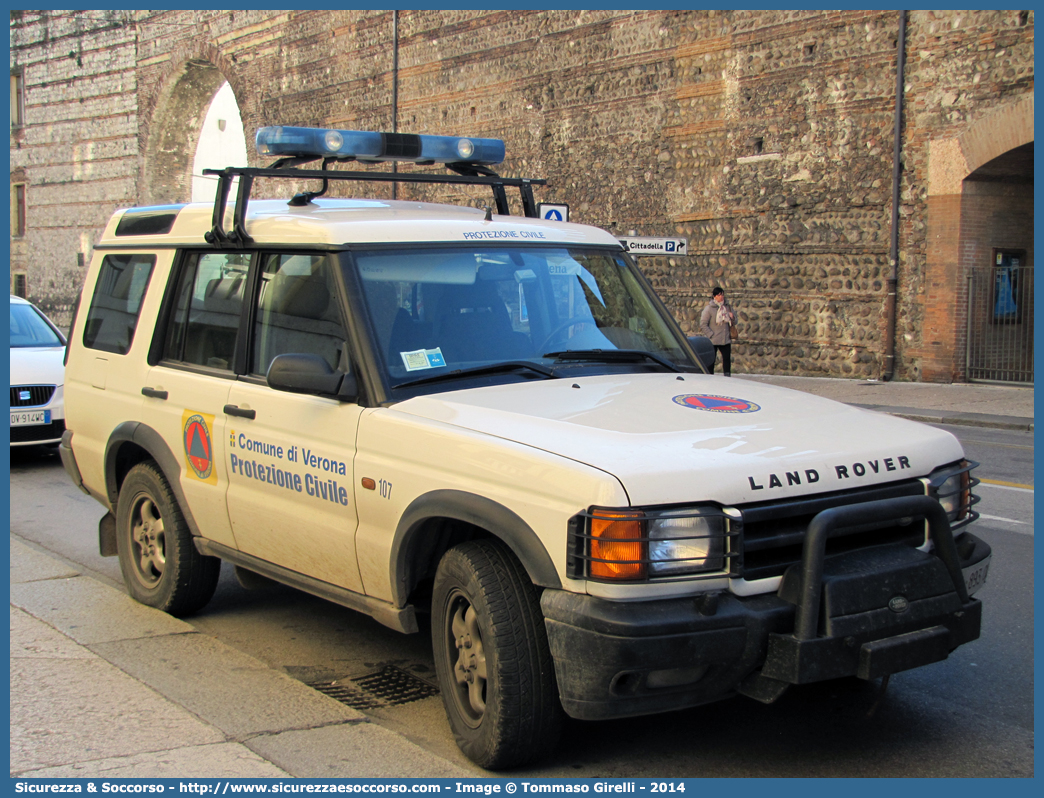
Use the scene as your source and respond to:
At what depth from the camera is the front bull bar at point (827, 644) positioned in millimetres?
3398

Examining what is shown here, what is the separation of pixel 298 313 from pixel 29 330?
843cm

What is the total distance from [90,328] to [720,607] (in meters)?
4.50

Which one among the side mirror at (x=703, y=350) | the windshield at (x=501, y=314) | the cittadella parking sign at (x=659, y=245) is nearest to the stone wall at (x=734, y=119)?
the cittadella parking sign at (x=659, y=245)

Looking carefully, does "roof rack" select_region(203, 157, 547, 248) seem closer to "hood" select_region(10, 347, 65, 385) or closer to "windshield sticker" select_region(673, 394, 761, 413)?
"windshield sticker" select_region(673, 394, 761, 413)

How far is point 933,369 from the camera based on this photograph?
1947 centimetres

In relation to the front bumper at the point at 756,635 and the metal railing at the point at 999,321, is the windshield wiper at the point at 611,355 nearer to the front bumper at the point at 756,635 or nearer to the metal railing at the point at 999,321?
the front bumper at the point at 756,635

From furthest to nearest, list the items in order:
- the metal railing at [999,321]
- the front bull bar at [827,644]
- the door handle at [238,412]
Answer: the metal railing at [999,321]
the door handle at [238,412]
the front bull bar at [827,644]

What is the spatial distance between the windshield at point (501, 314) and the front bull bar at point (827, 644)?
1.49m

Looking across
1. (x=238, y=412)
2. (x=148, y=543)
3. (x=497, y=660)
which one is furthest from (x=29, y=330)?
(x=497, y=660)

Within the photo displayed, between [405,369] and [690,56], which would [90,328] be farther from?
[690,56]

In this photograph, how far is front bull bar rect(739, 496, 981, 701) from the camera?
11.1 feet

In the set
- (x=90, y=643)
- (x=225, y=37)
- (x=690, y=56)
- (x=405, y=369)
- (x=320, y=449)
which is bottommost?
(x=90, y=643)

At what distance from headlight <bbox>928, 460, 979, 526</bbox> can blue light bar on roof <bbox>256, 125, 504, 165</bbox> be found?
287 centimetres

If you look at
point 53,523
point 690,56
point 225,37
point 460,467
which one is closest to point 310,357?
point 460,467
